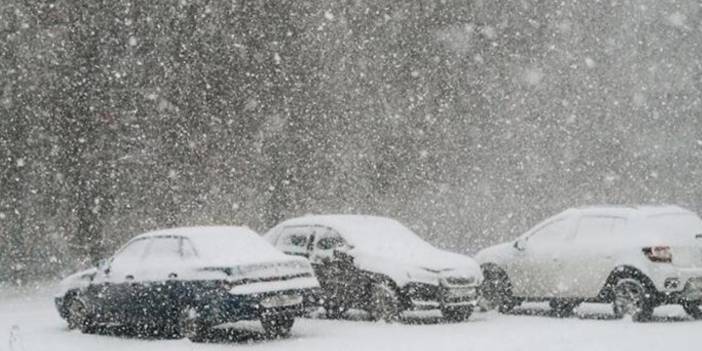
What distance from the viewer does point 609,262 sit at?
1418 cm

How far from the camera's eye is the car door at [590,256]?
14.3 m

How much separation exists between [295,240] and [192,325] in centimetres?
355

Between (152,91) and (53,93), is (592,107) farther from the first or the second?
(53,93)

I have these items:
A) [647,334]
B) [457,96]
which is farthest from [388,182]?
[647,334]

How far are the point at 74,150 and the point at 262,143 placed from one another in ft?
14.5

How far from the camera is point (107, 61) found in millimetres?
21453

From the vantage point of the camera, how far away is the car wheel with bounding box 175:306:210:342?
12.1 m

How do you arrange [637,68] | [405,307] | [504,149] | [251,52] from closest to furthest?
[405,307], [251,52], [504,149], [637,68]

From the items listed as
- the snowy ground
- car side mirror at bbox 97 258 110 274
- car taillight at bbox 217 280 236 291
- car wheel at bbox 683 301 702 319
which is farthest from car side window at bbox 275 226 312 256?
car wheel at bbox 683 301 702 319

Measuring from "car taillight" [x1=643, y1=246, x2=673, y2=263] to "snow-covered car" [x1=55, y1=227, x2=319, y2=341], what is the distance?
471cm

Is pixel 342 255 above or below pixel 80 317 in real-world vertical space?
above

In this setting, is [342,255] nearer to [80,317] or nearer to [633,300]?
[80,317]

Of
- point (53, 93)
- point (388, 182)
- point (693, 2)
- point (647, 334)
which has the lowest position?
point (647, 334)

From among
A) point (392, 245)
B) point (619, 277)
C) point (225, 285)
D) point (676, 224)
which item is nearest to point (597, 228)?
point (619, 277)
